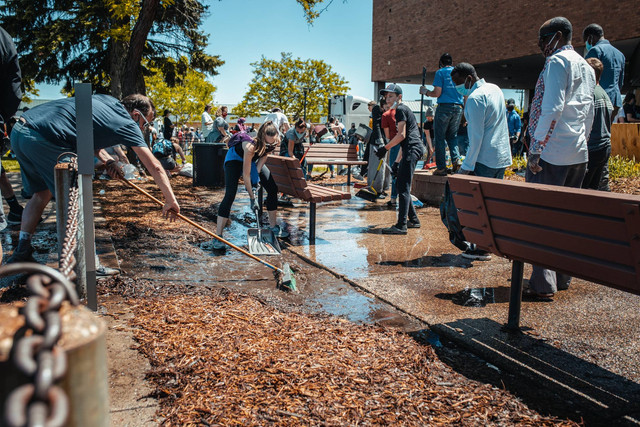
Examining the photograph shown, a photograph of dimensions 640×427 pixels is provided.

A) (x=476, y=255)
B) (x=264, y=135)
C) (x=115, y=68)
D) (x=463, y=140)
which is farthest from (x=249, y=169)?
(x=115, y=68)

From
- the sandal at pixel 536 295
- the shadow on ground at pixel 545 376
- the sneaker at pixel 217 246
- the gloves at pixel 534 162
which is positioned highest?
the gloves at pixel 534 162

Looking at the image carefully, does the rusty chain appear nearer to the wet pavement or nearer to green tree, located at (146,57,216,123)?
the wet pavement

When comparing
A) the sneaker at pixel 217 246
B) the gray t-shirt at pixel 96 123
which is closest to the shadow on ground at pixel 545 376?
the gray t-shirt at pixel 96 123

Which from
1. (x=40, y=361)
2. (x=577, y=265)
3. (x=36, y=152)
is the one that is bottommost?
(x=577, y=265)

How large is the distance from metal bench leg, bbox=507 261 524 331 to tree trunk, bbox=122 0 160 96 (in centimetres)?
1018

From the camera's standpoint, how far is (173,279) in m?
5.09

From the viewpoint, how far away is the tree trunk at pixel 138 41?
1152 cm

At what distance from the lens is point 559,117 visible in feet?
13.8

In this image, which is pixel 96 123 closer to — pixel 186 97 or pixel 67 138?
pixel 67 138

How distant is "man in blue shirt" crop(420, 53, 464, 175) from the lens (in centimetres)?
896

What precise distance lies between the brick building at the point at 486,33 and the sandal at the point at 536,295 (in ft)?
53.2

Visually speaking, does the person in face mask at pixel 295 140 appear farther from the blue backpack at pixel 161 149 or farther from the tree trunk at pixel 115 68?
the tree trunk at pixel 115 68

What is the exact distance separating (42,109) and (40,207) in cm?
101

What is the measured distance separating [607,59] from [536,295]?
327 cm
